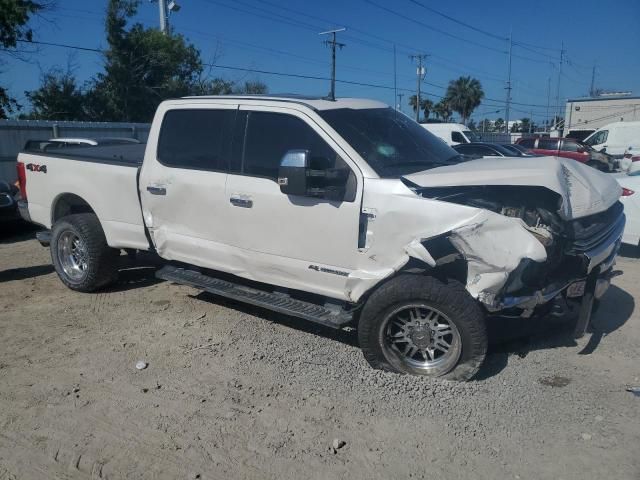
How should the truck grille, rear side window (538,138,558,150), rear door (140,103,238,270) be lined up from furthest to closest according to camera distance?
rear side window (538,138,558,150)
rear door (140,103,238,270)
the truck grille

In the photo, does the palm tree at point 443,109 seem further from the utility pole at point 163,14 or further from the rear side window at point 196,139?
the rear side window at point 196,139

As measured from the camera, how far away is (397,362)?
155 inches

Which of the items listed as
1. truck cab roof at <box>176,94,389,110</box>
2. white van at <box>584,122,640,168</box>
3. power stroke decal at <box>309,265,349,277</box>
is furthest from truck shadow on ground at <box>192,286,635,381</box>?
white van at <box>584,122,640,168</box>

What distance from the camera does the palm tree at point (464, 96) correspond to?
65.8m

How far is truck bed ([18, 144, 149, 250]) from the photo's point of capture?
17.4 feet

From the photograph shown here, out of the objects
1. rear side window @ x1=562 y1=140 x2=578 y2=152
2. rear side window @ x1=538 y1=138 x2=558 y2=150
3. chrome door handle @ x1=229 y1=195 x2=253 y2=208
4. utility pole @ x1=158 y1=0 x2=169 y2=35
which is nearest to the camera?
chrome door handle @ x1=229 y1=195 x2=253 y2=208

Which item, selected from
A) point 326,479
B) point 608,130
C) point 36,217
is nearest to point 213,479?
point 326,479

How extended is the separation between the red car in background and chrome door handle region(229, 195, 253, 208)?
2007cm

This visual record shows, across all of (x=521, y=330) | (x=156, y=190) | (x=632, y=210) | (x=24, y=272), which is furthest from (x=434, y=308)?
(x=24, y=272)

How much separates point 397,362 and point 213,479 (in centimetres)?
160

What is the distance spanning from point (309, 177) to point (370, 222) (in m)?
0.56

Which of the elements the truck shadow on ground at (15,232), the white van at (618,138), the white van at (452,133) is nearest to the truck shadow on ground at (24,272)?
the truck shadow on ground at (15,232)

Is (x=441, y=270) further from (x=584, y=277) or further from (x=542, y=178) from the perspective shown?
(x=584, y=277)

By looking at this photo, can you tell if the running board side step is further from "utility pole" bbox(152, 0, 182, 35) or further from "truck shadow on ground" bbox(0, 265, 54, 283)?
"utility pole" bbox(152, 0, 182, 35)
